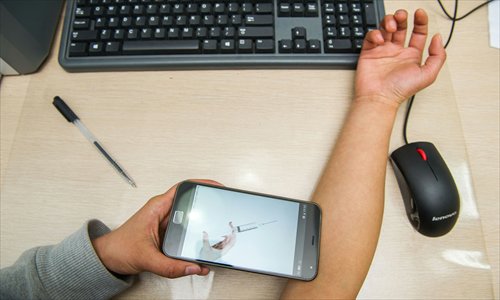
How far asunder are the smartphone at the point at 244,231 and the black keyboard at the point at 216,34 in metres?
0.22

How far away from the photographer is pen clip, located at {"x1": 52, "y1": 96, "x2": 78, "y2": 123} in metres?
0.51

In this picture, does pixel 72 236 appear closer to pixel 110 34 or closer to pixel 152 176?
pixel 152 176

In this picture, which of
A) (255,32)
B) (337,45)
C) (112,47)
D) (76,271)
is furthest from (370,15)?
(76,271)

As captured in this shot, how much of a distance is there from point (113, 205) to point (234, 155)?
18cm

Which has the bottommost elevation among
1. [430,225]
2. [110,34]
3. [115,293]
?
[430,225]

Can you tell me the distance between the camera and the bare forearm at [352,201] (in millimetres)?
421

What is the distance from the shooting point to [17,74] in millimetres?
554

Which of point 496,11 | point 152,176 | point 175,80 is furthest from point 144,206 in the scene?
point 496,11

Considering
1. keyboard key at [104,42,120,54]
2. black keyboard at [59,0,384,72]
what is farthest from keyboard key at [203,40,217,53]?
keyboard key at [104,42,120,54]

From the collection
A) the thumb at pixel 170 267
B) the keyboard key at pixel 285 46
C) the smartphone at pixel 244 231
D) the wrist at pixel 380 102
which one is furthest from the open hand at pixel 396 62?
the thumb at pixel 170 267

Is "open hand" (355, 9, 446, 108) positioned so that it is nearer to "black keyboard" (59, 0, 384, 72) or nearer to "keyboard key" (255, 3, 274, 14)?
"black keyboard" (59, 0, 384, 72)

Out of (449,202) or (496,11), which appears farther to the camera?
(496,11)

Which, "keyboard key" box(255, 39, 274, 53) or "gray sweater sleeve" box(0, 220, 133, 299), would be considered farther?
"keyboard key" box(255, 39, 274, 53)

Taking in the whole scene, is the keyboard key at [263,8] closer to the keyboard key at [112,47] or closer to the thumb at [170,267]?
the keyboard key at [112,47]
